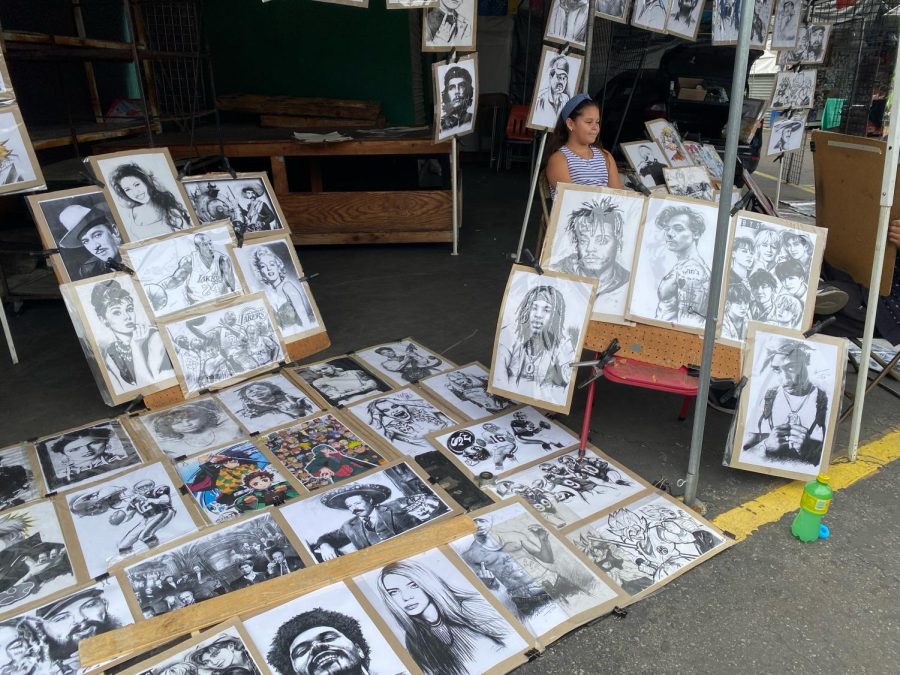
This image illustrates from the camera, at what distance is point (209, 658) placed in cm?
193

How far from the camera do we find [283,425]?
10.2 feet

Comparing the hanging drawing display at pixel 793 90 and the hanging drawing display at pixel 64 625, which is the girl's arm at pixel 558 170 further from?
the hanging drawing display at pixel 793 90

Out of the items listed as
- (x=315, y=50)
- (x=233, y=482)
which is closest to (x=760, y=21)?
(x=315, y=50)

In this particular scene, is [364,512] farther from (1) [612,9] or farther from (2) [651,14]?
(2) [651,14]

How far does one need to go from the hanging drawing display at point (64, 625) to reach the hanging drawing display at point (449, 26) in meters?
3.91

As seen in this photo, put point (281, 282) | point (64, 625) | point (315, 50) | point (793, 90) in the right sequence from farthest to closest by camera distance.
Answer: point (315, 50)
point (793, 90)
point (281, 282)
point (64, 625)

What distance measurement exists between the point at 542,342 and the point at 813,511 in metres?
1.22

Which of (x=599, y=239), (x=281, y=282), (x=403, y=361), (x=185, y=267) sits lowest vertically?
(x=403, y=361)

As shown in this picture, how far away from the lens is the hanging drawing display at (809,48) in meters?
6.34

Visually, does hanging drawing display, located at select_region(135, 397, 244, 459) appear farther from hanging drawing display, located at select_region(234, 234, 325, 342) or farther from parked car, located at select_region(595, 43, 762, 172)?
parked car, located at select_region(595, 43, 762, 172)

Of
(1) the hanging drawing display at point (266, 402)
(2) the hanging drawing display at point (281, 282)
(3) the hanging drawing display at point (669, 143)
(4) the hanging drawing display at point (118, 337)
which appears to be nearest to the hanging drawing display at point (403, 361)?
(2) the hanging drawing display at point (281, 282)

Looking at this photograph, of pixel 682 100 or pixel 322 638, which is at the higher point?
pixel 682 100

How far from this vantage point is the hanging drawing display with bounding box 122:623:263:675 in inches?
74.7

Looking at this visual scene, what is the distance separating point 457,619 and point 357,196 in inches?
170
